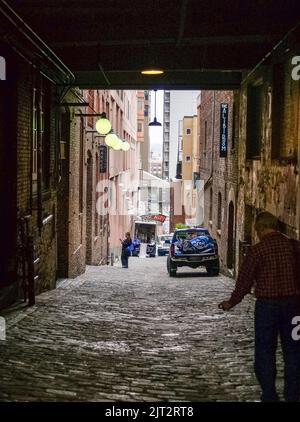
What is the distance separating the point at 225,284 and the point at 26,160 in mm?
7075

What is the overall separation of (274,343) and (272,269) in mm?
621

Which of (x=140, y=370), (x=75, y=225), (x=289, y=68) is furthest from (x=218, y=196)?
(x=140, y=370)

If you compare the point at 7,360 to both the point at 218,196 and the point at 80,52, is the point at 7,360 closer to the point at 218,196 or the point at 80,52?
the point at 80,52

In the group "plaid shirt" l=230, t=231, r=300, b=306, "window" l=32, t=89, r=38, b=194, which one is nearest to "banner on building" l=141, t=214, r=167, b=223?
"window" l=32, t=89, r=38, b=194

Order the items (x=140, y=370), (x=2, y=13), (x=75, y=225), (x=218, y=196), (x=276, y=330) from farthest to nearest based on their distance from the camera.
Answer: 1. (x=218, y=196)
2. (x=75, y=225)
3. (x=2, y=13)
4. (x=140, y=370)
5. (x=276, y=330)

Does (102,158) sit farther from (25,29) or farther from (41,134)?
(25,29)

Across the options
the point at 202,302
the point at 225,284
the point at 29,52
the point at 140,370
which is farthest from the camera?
the point at 225,284

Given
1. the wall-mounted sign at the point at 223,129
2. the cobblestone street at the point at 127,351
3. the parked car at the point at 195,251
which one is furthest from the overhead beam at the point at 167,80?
the cobblestone street at the point at 127,351

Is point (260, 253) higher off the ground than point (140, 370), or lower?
higher

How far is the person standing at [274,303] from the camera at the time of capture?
515 centimetres

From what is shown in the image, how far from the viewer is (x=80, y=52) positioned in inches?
482

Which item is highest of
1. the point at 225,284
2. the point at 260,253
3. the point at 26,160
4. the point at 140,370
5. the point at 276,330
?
the point at 26,160

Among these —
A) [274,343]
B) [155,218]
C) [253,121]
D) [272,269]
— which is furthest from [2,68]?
[155,218]

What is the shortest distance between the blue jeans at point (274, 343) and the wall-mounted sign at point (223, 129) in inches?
555
